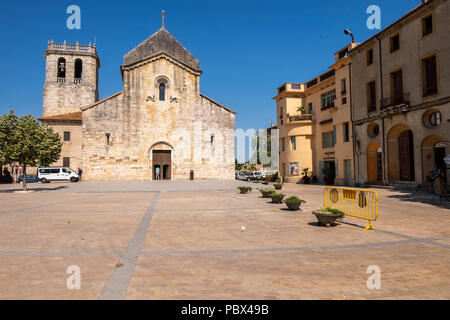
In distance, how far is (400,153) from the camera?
77.5ft

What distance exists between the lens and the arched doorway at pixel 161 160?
124 feet

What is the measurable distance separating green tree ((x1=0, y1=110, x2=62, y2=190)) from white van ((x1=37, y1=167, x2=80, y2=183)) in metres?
14.9

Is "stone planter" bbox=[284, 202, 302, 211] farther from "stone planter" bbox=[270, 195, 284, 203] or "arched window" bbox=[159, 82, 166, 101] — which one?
"arched window" bbox=[159, 82, 166, 101]

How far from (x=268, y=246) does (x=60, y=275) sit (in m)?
4.19

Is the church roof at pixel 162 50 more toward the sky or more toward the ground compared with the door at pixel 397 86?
more toward the sky

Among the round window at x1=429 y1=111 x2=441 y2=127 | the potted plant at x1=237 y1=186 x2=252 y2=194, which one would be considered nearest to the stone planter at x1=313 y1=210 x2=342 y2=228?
the potted plant at x1=237 y1=186 x2=252 y2=194

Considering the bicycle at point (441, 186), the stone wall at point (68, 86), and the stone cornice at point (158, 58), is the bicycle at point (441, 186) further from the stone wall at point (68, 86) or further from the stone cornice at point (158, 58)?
the stone wall at point (68, 86)

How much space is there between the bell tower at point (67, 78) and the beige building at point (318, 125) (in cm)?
3155

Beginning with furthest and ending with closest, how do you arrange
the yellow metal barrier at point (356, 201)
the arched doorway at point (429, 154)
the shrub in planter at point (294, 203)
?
the arched doorway at point (429, 154), the shrub in planter at point (294, 203), the yellow metal barrier at point (356, 201)

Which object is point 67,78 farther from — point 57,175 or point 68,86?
point 57,175

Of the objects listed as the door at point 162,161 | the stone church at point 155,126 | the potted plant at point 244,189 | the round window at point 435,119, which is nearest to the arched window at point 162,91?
the stone church at point 155,126

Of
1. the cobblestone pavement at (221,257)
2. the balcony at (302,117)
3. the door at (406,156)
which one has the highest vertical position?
the balcony at (302,117)

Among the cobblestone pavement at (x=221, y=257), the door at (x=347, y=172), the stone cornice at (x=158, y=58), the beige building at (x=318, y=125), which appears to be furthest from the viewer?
the stone cornice at (x=158, y=58)
